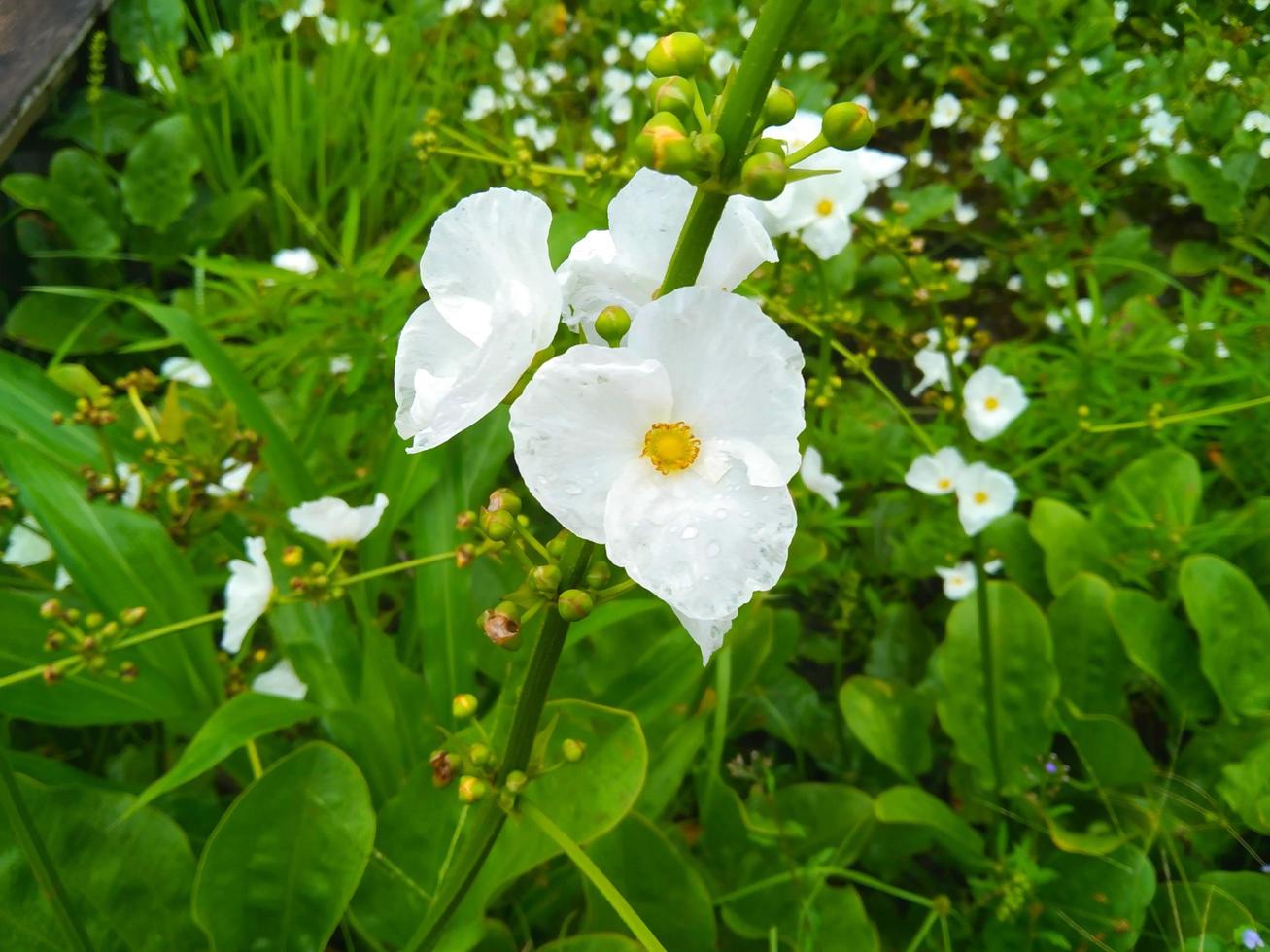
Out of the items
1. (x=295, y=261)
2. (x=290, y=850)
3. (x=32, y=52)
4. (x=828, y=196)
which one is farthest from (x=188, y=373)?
(x=828, y=196)

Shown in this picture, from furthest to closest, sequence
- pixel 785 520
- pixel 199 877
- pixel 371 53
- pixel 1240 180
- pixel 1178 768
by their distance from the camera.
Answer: pixel 371 53 < pixel 1240 180 < pixel 1178 768 < pixel 199 877 < pixel 785 520

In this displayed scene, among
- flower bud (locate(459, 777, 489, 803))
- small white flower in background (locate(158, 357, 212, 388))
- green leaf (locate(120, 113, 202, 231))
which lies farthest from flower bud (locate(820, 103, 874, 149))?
green leaf (locate(120, 113, 202, 231))

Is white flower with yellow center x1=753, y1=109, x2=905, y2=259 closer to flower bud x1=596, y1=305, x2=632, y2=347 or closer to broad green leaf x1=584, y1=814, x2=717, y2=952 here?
flower bud x1=596, y1=305, x2=632, y2=347

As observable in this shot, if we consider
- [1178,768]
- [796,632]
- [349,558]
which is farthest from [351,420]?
[1178,768]

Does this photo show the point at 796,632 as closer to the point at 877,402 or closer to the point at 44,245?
the point at 877,402

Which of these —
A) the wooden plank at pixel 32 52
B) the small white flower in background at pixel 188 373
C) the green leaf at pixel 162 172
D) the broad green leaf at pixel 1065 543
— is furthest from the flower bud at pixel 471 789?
the green leaf at pixel 162 172

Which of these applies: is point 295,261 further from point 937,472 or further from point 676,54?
point 676,54
